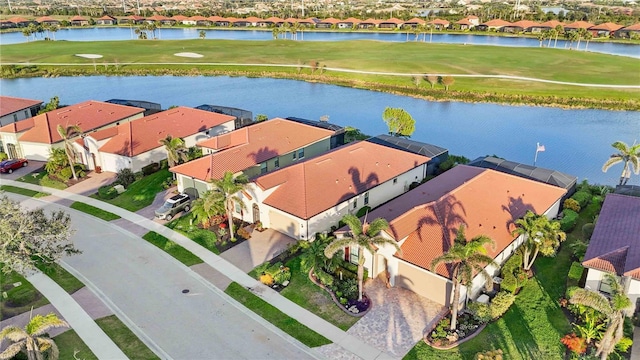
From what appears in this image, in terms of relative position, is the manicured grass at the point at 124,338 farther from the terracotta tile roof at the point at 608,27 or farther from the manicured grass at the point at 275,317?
the terracotta tile roof at the point at 608,27

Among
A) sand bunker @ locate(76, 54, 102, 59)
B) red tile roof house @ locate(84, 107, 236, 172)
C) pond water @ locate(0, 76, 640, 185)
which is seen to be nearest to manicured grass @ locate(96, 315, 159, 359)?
red tile roof house @ locate(84, 107, 236, 172)

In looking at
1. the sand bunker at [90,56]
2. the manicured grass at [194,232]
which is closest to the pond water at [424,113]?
the sand bunker at [90,56]

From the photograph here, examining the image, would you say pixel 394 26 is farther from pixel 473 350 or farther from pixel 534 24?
pixel 473 350

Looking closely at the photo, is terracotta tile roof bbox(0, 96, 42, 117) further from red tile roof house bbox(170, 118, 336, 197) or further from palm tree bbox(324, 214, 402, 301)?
palm tree bbox(324, 214, 402, 301)

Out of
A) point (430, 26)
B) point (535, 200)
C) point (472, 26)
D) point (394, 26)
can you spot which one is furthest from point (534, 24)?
point (535, 200)

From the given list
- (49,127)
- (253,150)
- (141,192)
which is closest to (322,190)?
(253,150)

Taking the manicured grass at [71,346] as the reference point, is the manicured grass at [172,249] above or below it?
above

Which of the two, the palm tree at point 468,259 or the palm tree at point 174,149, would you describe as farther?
the palm tree at point 174,149
